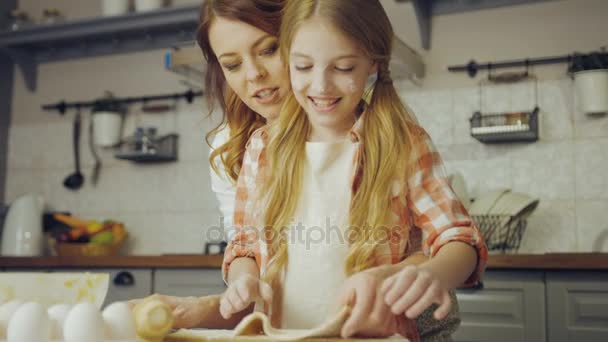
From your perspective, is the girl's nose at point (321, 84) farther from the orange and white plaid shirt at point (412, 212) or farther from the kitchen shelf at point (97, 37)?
Result: the kitchen shelf at point (97, 37)

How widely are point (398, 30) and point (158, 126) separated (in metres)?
1.16

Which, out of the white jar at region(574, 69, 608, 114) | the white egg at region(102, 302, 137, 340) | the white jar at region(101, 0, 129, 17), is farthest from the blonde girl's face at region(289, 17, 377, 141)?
the white jar at region(101, 0, 129, 17)

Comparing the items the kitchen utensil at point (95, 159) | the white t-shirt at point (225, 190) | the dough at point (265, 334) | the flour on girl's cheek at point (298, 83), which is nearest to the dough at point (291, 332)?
the dough at point (265, 334)

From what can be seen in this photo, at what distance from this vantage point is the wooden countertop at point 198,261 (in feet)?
6.53

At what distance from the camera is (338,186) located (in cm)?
92

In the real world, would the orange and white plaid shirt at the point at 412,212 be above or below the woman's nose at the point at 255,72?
below

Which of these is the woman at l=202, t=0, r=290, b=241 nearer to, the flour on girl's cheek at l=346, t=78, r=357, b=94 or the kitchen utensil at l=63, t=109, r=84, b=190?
the flour on girl's cheek at l=346, t=78, r=357, b=94

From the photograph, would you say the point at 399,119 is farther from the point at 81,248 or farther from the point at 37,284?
the point at 81,248

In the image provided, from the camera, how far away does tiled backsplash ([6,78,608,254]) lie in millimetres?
2486

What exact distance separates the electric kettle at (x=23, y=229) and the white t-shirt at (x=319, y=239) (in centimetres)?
255

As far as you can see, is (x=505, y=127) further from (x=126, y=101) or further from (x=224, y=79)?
(x=126, y=101)

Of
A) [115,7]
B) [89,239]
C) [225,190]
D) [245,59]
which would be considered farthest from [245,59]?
[115,7]

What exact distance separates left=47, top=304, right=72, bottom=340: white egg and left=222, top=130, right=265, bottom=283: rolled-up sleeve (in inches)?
11.8

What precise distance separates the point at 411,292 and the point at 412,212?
0.26 metres
